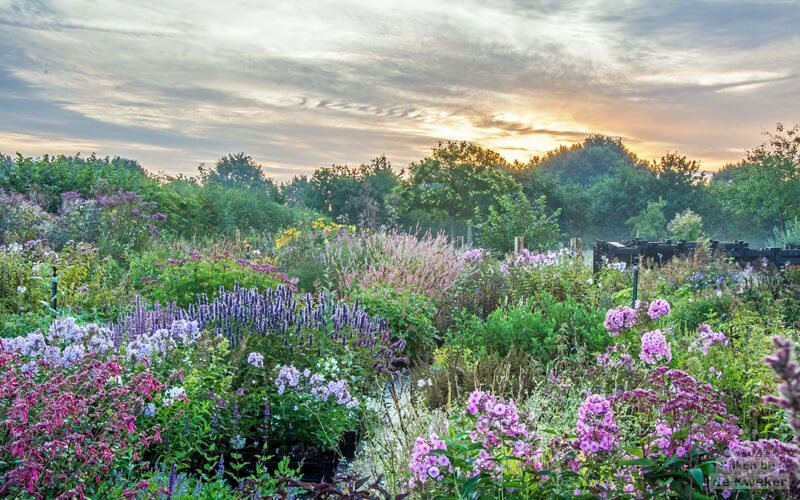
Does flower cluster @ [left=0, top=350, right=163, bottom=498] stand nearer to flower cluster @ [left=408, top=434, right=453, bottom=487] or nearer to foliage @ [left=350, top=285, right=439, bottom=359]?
flower cluster @ [left=408, top=434, right=453, bottom=487]

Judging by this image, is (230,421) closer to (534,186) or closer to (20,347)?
(20,347)

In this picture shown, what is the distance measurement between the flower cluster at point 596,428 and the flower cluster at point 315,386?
5.70ft

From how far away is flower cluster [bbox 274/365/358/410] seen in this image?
361cm

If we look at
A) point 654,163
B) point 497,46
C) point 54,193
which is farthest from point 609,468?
point 654,163

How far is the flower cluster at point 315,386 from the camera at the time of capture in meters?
3.61

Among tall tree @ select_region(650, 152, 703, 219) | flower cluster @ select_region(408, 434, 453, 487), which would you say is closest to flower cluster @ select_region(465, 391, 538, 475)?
flower cluster @ select_region(408, 434, 453, 487)

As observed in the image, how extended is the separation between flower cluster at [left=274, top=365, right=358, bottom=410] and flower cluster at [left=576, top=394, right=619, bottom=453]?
68.4 inches

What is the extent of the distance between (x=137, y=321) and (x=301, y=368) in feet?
Answer: 3.84

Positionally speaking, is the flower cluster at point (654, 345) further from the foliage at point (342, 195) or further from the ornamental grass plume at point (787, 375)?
the foliage at point (342, 195)

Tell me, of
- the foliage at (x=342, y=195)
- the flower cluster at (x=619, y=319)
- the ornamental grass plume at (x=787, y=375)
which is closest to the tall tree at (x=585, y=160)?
the foliage at (x=342, y=195)

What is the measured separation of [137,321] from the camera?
4.27 meters

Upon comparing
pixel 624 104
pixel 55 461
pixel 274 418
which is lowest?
pixel 274 418

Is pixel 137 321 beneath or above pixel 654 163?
beneath

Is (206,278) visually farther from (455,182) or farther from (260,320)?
(455,182)
